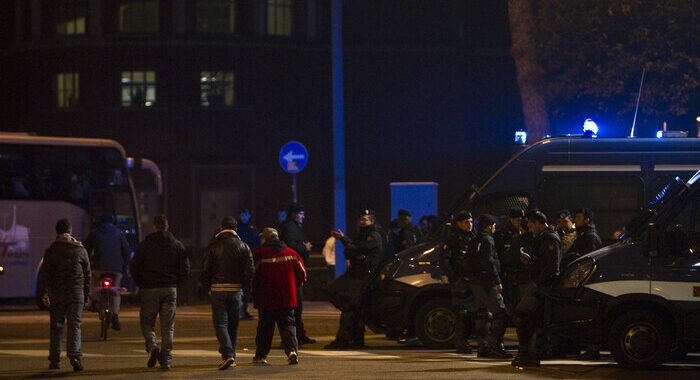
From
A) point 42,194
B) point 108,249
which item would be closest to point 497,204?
point 108,249

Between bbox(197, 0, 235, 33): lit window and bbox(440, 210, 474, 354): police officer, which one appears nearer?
bbox(440, 210, 474, 354): police officer

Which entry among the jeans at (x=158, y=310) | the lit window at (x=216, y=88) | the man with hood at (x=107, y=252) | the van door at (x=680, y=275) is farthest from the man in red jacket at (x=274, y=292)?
the lit window at (x=216, y=88)

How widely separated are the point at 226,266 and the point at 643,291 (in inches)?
175

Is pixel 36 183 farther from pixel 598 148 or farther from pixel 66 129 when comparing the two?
pixel 66 129

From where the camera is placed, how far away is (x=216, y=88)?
4181 cm

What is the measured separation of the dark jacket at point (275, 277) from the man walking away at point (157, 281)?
82 cm

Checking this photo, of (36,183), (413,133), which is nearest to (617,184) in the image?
(36,183)

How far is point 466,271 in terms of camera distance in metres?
14.6

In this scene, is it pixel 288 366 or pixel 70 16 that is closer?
pixel 288 366

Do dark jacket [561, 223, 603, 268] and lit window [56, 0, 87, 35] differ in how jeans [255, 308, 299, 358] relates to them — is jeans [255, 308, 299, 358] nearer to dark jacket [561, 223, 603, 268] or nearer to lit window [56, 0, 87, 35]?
dark jacket [561, 223, 603, 268]

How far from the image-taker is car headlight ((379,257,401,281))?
53.2 feet

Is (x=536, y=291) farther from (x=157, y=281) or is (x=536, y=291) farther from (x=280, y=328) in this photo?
(x=157, y=281)

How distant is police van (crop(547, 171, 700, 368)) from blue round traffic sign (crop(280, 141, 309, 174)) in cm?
1238

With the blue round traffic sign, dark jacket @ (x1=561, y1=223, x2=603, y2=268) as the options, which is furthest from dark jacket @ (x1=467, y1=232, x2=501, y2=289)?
the blue round traffic sign
